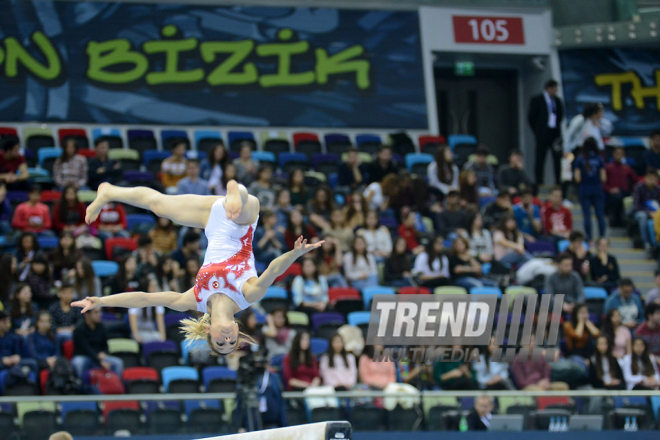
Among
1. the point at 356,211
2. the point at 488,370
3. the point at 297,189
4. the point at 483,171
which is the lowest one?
the point at 488,370

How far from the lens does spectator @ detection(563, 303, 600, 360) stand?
10.5m

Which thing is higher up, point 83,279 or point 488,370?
point 83,279

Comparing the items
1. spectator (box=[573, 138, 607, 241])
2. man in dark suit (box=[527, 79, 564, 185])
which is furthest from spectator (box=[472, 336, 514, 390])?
man in dark suit (box=[527, 79, 564, 185])

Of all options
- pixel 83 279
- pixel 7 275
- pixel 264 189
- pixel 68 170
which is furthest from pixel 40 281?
pixel 264 189

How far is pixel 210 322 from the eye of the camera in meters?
6.61

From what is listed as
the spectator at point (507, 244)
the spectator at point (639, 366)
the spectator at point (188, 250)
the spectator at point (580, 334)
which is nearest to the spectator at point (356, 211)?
the spectator at point (507, 244)

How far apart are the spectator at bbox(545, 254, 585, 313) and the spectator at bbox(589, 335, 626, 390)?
2.99ft

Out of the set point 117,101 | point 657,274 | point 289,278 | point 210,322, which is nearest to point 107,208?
point 289,278

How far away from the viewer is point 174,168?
40.3 feet

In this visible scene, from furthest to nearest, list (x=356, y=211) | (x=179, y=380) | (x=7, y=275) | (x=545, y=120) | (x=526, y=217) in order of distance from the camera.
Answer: (x=545, y=120), (x=526, y=217), (x=356, y=211), (x=7, y=275), (x=179, y=380)

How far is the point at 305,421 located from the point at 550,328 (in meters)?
3.36

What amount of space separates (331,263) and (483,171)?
3538mm

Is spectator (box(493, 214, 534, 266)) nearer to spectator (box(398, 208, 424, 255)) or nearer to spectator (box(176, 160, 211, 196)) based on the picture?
spectator (box(398, 208, 424, 255))

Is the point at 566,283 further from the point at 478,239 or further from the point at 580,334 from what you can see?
the point at 478,239
